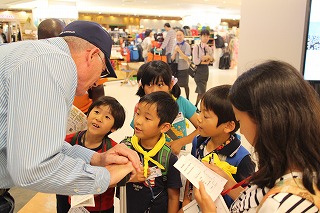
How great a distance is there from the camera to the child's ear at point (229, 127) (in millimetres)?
1748

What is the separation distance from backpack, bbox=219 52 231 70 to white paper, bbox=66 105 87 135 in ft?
40.4

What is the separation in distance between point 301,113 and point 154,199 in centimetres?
100

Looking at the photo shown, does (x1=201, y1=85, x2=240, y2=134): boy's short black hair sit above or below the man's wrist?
above

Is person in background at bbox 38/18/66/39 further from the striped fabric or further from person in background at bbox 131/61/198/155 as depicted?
the striped fabric

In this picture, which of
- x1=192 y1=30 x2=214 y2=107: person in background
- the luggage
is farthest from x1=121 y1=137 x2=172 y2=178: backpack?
the luggage

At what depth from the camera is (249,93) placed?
1099 millimetres

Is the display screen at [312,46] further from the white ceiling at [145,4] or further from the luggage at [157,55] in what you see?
the white ceiling at [145,4]

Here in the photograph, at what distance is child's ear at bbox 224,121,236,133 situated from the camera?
175cm

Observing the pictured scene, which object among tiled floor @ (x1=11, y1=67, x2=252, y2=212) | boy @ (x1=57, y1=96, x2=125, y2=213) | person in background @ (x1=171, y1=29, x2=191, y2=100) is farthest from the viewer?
person in background @ (x1=171, y1=29, x2=191, y2=100)

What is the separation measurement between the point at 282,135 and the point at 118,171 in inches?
24.1

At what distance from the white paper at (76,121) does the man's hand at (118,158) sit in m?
0.74

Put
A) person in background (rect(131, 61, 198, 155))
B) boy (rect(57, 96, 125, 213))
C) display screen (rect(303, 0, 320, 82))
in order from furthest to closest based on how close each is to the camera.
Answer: display screen (rect(303, 0, 320, 82)) → person in background (rect(131, 61, 198, 155)) → boy (rect(57, 96, 125, 213))

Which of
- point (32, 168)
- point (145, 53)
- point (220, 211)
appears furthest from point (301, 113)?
point (145, 53)

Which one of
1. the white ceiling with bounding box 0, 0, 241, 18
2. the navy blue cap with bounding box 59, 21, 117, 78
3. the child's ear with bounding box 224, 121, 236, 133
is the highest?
the white ceiling with bounding box 0, 0, 241, 18
